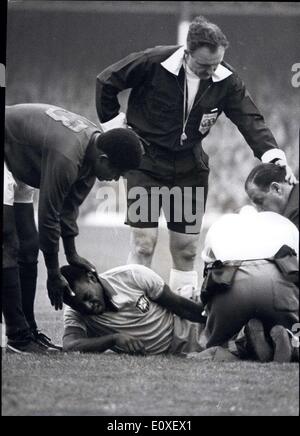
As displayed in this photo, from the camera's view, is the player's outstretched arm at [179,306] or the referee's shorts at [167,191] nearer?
the player's outstretched arm at [179,306]

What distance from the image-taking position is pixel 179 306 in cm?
473

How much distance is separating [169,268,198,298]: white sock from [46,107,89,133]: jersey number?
34.4 inches

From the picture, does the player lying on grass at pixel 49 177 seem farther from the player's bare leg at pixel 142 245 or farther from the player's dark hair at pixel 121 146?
the player's bare leg at pixel 142 245

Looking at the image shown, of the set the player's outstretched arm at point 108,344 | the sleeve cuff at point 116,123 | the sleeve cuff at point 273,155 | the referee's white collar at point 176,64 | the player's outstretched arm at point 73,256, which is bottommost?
the player's outstretched arm at point 108,344

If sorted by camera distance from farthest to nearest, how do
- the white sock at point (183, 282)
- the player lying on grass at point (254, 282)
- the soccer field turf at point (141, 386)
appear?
1. the white sock at point (183, 282)
2. the player lying on grass at point (254, 282)
3. the soccer field turf at point (141, 386)

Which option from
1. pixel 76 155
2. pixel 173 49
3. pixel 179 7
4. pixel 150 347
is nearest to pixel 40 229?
pixel 76 155

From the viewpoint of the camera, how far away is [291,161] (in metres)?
5.00

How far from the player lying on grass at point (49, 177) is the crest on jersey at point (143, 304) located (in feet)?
0.97

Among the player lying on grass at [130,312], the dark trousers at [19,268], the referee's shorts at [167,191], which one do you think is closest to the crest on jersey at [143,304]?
the player lying on grass at [130,312]

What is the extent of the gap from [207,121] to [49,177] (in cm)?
86

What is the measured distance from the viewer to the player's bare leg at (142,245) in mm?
4898

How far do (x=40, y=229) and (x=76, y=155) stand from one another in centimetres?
40

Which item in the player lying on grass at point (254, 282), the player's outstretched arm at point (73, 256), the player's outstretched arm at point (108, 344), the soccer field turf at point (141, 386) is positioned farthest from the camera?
the player's outstretched arm at point (73, 256)

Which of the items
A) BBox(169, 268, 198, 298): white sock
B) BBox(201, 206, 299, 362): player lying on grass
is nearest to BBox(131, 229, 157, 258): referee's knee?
BBox(169, 268, 198, 298): white sock
